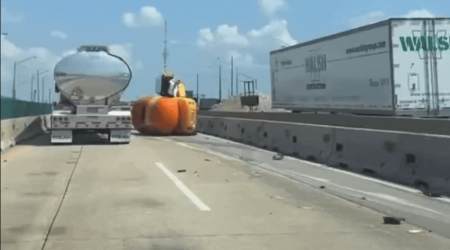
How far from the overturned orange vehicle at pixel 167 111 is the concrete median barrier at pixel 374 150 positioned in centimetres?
847

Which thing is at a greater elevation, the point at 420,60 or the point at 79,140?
the point at 420,60

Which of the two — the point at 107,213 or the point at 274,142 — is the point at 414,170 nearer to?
the point at 107,213

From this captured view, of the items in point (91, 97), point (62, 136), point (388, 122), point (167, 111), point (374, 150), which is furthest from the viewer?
point (167, 111)

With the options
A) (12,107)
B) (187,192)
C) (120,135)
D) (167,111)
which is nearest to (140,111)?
(167,111)

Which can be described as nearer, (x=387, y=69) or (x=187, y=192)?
(x=187, y=192)

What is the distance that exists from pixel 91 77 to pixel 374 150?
891 centimetres

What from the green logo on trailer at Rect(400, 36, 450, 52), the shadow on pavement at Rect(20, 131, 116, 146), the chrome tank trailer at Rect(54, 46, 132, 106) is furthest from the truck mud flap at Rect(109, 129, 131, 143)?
the green logo on trailer at Rect(400, 36, 450, 52)

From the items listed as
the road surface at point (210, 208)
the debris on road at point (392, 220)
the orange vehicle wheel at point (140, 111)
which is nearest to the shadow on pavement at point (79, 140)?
the orange vehicle wheel at point (140, 111)

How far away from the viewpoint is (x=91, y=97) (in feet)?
59.8

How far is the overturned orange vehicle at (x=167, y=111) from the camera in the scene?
85.9 feet

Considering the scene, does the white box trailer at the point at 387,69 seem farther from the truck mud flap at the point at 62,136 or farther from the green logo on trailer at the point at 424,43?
the truck mud flap at the point at 62,136

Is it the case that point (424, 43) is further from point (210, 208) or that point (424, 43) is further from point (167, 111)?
point (210, 208)

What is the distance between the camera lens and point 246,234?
6352 millimetres

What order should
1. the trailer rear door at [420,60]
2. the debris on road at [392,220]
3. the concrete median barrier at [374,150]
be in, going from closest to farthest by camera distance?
the debris on road at [392,220], the concrete median barrier at [374,150], the trailer rear door at [420,60]
